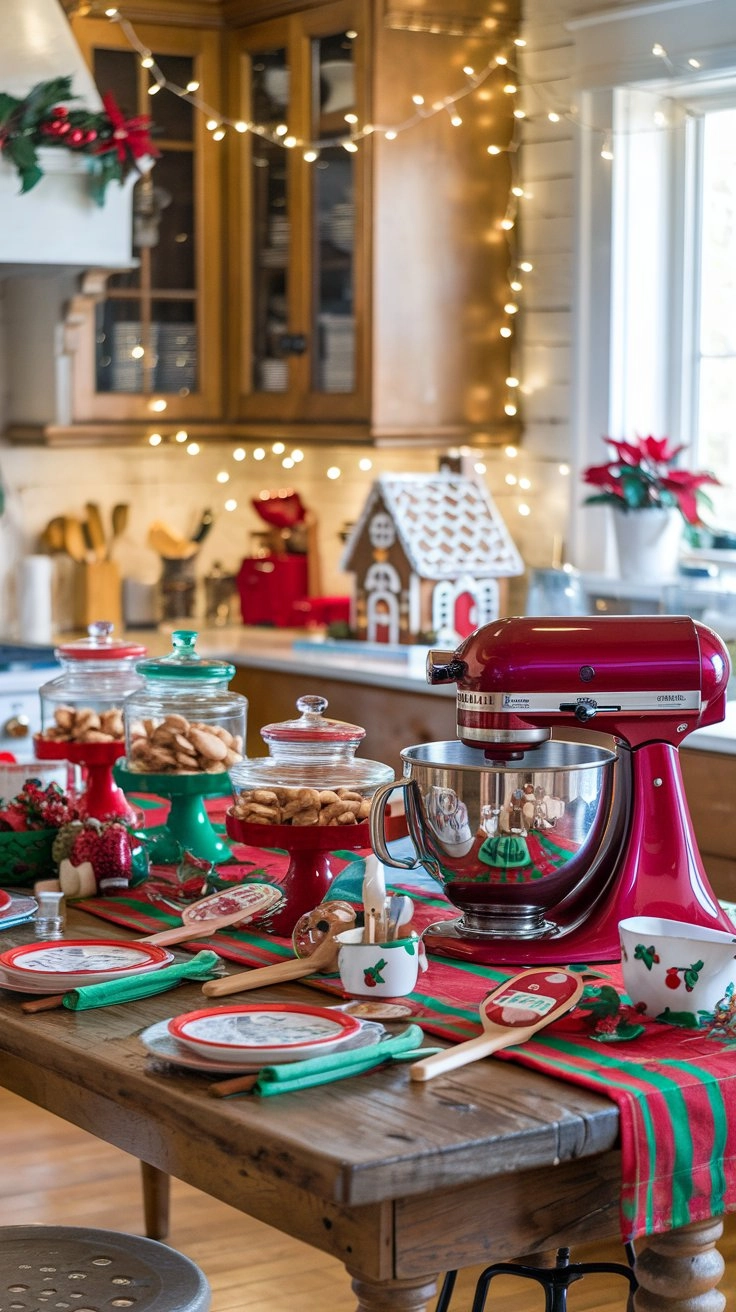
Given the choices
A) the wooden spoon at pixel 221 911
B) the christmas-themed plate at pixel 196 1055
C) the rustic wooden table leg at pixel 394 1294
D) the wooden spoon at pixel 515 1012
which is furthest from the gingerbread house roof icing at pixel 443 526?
the rustic wooden table leg at pixel 394 1294

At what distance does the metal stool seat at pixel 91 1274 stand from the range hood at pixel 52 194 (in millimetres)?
2757

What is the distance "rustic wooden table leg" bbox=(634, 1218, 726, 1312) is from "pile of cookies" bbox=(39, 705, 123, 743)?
1123 mm

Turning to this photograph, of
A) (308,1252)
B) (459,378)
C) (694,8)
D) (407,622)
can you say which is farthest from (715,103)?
(308,1252)

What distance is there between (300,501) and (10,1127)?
78.2 inches

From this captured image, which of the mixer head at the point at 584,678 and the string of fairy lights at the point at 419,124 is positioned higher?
the string of fairy lights at the point at 419,124

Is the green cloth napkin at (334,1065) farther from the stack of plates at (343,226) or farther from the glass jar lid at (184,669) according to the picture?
the stack of plates at (343,226)

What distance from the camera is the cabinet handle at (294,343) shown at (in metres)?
4.48

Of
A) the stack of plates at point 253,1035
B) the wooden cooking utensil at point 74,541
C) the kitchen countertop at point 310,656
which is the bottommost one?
the stack of plates at point 253,1035

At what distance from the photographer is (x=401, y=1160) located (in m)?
1.28

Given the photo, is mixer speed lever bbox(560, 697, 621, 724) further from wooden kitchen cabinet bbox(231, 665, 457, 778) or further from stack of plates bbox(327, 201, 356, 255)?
stack of plates bbox(327, 201, 356, 255)

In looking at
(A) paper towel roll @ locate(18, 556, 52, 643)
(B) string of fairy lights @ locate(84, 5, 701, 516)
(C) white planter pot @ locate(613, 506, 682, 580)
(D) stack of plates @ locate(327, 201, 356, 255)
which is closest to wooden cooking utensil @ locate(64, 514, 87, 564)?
(A) paper towel roll @ locate(18, 556, 52, 643)

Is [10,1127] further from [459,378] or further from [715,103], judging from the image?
→ [715,103]

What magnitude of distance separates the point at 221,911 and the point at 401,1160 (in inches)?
28.1

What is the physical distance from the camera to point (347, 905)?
1840mm
